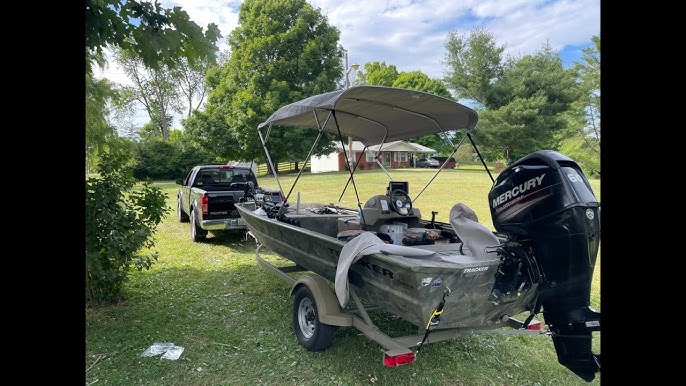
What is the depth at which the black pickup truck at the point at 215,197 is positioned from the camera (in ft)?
25.0

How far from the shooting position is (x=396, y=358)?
285 cm

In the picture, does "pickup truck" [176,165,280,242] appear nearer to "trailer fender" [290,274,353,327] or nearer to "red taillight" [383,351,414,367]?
"trailer fender" [290,274,353,327]

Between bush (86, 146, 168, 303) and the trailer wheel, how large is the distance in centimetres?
221

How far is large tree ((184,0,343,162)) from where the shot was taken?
2352cm

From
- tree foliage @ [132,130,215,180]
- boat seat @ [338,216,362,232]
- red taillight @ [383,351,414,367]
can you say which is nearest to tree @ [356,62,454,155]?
tree foliage @ [132,130,215,180]

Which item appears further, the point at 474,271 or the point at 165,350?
the point at 165,350

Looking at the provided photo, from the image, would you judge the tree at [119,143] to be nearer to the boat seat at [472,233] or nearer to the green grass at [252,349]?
the green grass at [252,349]

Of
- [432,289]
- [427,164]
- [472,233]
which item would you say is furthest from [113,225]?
[427,164]

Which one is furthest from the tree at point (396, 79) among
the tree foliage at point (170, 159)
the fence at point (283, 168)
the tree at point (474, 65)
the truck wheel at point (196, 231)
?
the truck wheel at point (196, 231)

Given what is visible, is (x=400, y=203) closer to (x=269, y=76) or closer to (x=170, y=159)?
(x=269, y=76)

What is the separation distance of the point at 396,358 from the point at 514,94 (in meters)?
33.0
